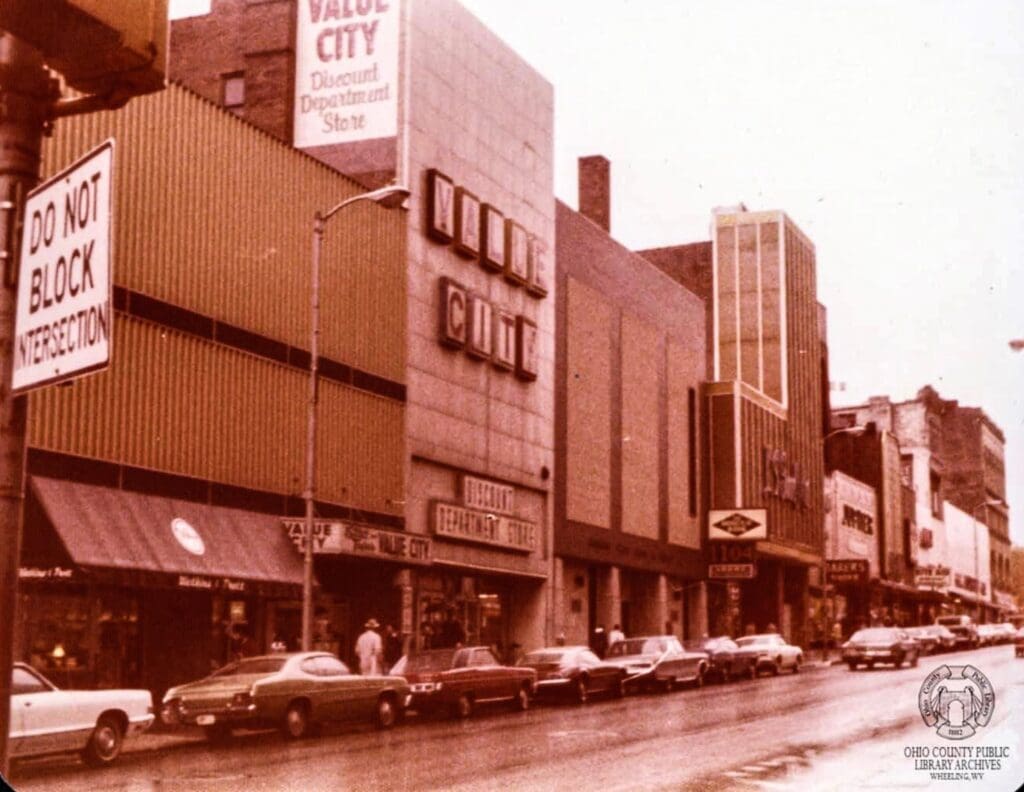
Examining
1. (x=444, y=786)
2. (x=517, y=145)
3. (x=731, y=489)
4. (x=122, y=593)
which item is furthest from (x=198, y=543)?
(x=731, y=489)

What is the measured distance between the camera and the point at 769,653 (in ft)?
140

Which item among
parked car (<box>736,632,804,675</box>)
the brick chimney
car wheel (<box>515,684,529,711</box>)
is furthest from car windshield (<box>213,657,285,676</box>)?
the brick chimney

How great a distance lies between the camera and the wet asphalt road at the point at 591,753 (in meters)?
13.0

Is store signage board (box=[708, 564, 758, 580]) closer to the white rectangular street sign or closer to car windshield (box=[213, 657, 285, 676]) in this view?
car windshield (box=[213, 657, 285, 676])

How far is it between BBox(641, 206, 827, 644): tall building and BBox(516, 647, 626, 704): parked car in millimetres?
11150

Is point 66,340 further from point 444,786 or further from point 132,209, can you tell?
point 132,209

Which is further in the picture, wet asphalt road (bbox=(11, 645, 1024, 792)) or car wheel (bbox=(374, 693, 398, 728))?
car wheel (bbox=(374, 693, 398, 728))

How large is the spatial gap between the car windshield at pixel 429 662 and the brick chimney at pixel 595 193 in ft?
99.6

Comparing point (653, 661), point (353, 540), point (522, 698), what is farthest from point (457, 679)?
point (653, 661)

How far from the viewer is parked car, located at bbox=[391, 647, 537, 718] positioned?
86.4 ft

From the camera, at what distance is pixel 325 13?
123 feet

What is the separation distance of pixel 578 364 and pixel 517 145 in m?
8.12

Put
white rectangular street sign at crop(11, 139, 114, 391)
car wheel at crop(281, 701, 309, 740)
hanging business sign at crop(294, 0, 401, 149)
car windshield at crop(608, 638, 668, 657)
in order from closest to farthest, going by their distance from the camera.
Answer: white rectangular street sign at crop(11, 139, 114, 391) → car wheel at crop(281, 701, 309, 740) → car windshield at crop(608, 638, 668, 657) → hanging business sign at crop(294, 0, 401, 149)

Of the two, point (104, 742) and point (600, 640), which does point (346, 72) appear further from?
point (104, 742)
